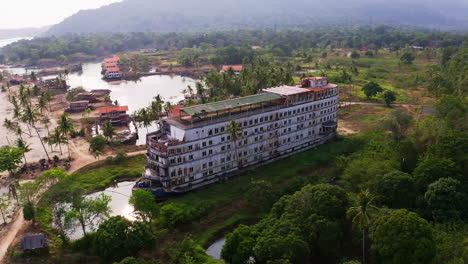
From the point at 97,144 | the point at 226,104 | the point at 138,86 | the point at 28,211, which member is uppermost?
the point at 226,104

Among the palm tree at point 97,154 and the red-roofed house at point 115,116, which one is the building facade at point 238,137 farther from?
the red-roofed house at point 115,116

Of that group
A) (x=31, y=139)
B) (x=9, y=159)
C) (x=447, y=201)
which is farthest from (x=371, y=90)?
(x=9, y=159)

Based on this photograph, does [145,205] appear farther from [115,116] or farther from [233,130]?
[115,116]

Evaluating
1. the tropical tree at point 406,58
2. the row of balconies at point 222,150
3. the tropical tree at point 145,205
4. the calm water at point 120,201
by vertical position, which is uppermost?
the tropical tree at point 406,58

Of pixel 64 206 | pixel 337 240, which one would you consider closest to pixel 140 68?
pixel 64 206

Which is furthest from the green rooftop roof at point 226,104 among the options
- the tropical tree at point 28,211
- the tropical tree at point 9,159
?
the tropical tree at point 9,159

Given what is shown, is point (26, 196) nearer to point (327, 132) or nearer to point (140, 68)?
point (327, 132)
